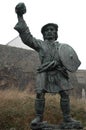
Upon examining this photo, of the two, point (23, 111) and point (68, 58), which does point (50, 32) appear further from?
point (23, 111)

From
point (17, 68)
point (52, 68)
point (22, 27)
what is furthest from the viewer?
point (17, 68)

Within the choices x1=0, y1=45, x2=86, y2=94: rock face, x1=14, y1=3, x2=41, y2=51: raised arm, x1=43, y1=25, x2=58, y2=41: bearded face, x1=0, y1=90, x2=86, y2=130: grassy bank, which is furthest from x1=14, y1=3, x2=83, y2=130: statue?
x1=0, y1=45, x2=86, y2=94: rock face

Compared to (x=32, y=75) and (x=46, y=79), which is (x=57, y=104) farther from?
(x=46, y=79)

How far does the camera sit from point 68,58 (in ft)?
26.5

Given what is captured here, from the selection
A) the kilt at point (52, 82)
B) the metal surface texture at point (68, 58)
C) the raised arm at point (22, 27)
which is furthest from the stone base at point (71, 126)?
the raised arm at point (22, 27)

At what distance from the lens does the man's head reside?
27.6 ft

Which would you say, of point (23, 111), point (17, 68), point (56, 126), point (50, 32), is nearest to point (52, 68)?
point (50, 32)

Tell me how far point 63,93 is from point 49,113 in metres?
6.73

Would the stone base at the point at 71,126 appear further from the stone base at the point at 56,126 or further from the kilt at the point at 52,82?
the kilt at the point at 52,82

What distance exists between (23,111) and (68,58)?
653 centimetres

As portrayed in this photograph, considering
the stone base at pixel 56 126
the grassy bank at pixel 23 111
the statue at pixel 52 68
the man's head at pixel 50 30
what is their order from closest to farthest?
the stone base at pixel 56 126, the statue at pixel 52 68, the man's head at pixel 50 30, the grassy bank at pixel 23 111

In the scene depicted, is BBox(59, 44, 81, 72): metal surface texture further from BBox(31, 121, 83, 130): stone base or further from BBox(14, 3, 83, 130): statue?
BBox(31, 121, 83, 130): stone base

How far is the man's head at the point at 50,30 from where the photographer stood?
8.40 m

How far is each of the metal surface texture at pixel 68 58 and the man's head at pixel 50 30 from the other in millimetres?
309
